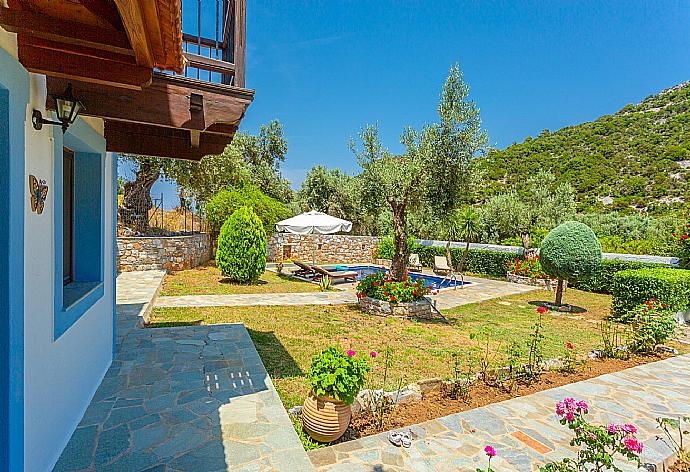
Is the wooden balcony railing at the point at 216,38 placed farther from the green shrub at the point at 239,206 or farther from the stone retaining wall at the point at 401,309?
the green shrub at the point at 239,206

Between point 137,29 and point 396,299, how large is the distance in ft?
25.1

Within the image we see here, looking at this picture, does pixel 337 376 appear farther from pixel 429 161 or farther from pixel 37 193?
pixel 429 161

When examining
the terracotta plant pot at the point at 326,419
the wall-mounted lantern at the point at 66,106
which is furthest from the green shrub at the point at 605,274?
the wall-mounted lantern at the point at 66,106

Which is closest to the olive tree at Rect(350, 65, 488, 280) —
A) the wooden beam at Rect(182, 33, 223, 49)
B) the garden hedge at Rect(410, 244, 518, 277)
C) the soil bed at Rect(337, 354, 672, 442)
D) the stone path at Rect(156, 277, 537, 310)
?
the stone path at Rect(156, 277, 537, 310)

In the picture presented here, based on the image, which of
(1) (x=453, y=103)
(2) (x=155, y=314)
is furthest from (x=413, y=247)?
(2) (x=155, y=314)

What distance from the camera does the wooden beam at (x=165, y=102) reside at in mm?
2670

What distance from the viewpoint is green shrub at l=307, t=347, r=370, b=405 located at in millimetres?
3309

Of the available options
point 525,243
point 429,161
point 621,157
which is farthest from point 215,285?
point 621,157

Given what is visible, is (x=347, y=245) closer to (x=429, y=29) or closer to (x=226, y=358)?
(x=429, y=29)

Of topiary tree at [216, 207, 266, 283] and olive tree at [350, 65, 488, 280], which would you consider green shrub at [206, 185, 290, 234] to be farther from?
olive tree at [350, 65, 488, 280]

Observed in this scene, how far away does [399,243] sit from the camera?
897 centimetres

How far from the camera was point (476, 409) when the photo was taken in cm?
404

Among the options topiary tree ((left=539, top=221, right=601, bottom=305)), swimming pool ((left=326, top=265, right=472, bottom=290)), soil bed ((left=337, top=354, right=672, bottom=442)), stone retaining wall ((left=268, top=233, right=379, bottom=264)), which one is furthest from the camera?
stone retaining wall ((left=268, top=233, right=379, bottom=264))

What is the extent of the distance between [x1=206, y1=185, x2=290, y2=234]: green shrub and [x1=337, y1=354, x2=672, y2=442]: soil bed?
1172 cm
